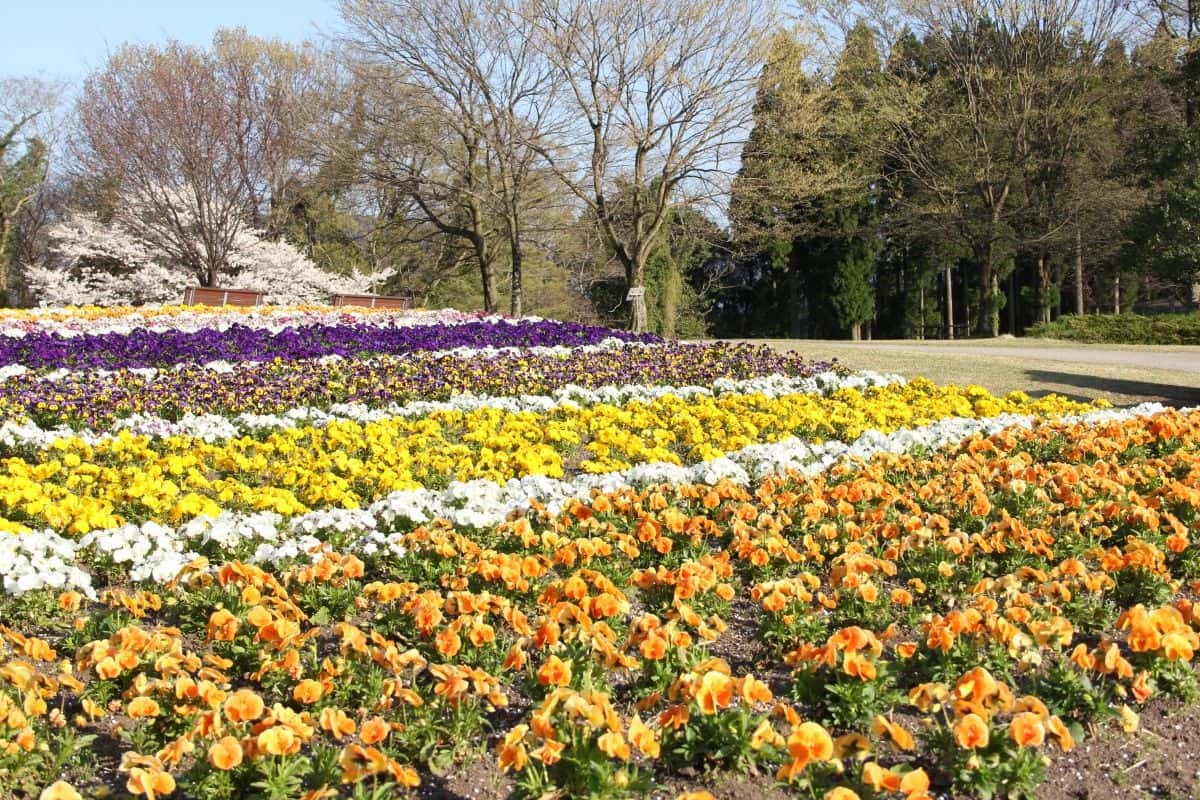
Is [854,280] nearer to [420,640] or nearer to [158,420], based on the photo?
[158,420]

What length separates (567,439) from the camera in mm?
7426

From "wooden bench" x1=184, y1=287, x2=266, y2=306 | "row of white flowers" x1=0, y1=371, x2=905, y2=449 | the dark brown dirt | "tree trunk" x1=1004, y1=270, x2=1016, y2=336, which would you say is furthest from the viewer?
"tree trunk" x1=1004, y1=270, x2=1016, y2=336

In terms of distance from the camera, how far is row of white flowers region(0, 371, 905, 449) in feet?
25.3

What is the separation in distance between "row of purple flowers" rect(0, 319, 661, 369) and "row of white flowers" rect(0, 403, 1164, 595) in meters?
6.75

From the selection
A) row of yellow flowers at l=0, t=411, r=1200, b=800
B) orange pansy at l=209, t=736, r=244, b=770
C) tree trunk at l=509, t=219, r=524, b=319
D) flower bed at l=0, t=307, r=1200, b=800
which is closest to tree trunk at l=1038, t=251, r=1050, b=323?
tree trunk at l=509, t=219, r=524, b=319

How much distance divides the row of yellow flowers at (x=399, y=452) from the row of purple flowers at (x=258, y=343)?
4.01m

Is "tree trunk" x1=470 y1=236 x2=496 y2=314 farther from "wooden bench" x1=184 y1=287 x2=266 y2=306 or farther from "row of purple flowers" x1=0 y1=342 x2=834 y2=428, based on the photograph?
→ "row of purple flowers" x1=0 y1=342 x2=834 y2=428

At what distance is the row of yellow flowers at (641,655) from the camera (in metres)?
2.70

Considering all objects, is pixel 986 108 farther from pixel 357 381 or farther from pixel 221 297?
pixel 357 381

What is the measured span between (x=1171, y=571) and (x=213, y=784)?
4118mm

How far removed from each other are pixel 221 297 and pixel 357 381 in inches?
475

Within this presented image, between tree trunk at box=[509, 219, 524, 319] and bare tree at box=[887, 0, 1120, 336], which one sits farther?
bare tree at box=[887, 0, 1120, 336]

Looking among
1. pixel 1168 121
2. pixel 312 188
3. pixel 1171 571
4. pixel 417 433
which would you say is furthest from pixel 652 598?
pixel 312 188

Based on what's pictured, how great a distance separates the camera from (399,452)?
6.90 m
